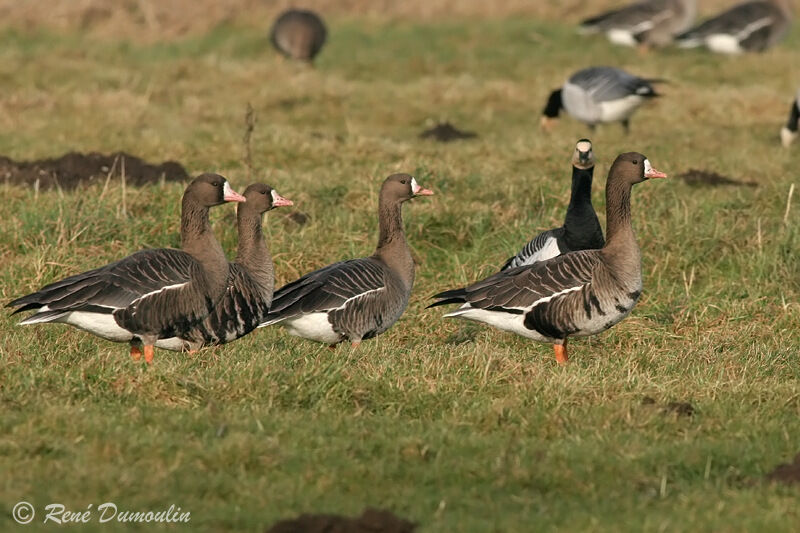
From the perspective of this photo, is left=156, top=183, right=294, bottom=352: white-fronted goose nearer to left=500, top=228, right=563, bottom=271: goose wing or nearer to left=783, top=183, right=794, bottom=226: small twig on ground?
left=500, top=228, right=563, bottom=271: goose wing

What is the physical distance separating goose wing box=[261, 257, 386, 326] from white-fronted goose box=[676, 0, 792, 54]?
17743 mm

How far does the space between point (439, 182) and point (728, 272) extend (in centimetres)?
363

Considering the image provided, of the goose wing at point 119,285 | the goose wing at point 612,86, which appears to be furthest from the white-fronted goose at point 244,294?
the goose wing at point 612,86

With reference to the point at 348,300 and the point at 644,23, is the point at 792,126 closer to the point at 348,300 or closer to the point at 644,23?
the point at 644,23

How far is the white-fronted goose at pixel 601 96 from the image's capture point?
18141mm

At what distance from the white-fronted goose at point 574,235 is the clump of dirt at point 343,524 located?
17.1 ft

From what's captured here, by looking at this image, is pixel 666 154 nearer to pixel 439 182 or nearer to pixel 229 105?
pixel 439 182

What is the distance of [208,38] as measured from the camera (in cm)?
2736

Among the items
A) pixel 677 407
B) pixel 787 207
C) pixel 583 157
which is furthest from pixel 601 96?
pixel 677 407

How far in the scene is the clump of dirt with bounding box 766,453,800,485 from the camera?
666 cm

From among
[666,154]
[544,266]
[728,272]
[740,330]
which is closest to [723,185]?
[666,154]

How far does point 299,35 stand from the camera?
24312mm

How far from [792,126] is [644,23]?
8763 mm

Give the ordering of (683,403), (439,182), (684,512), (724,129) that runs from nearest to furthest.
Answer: (684,512), (683,403), (439,182), (724,129)
